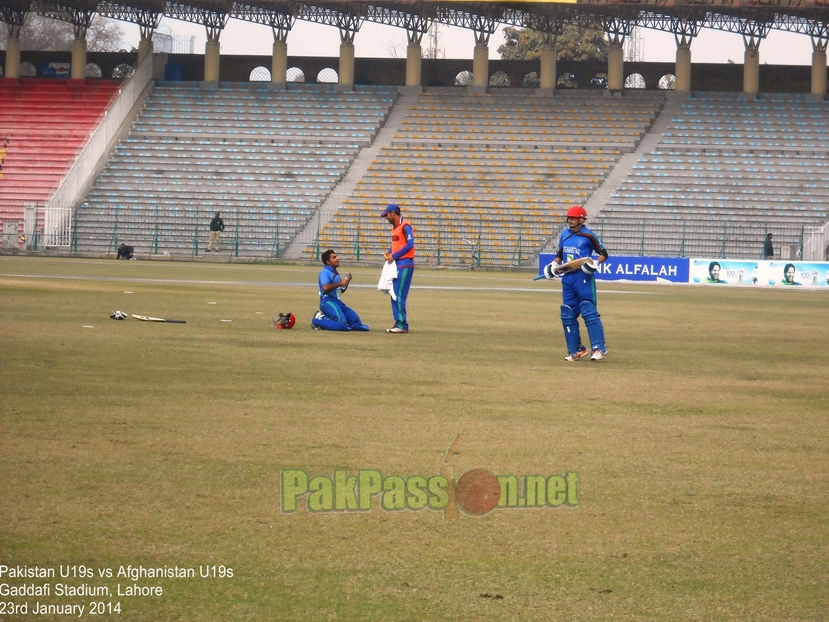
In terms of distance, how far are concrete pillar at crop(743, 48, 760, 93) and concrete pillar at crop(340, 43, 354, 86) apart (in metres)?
18.4

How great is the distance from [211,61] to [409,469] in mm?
54785

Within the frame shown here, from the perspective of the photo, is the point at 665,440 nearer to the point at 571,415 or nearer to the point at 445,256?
the point at 571,415

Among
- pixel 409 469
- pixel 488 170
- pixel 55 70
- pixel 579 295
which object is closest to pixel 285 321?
pixel 579 295

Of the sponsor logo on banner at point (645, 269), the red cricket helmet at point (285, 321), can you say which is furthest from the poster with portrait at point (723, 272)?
the red cricket helmet at point (285, 321)

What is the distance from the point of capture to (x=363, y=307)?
76.2ft

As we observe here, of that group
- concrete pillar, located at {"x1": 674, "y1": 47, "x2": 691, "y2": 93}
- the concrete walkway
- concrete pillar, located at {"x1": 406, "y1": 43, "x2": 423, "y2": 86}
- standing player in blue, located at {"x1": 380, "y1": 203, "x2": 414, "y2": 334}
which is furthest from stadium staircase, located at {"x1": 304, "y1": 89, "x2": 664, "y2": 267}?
standing player in blue, located at {"x1": 380, "y1": 203, "x2": 414, "y2": 334}

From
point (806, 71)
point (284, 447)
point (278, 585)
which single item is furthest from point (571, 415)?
point (806, 71)

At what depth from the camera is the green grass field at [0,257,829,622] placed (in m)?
4.80

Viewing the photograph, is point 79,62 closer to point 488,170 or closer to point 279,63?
point 279,63

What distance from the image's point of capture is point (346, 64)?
58344 mm

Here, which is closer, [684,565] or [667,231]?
[684,565]

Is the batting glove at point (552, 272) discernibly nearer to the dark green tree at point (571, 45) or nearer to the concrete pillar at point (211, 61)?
the concrete pillar at point (211, 61)

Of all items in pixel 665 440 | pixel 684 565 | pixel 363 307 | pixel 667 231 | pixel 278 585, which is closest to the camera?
pixel 278 585

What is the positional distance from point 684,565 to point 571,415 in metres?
4.28
